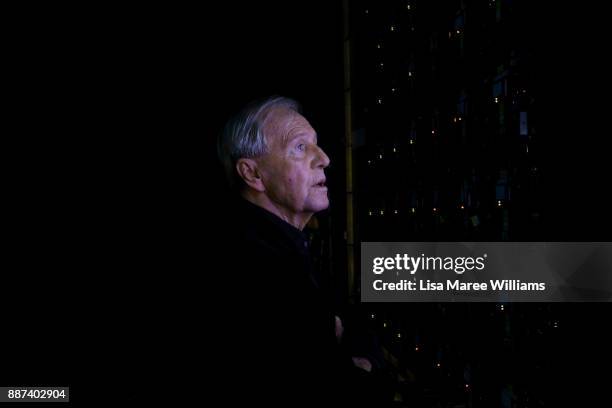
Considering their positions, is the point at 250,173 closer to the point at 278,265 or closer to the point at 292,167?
the point at 292,167

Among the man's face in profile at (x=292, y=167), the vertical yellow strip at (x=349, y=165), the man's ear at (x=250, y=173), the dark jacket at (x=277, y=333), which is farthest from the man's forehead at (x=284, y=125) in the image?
the vertical yellow strip at (x=349, y=165)

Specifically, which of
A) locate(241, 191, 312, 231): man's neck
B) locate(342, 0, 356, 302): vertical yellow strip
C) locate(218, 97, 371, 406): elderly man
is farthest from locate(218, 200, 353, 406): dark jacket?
locate(342, 0, 356, 302): vertical yellow strip

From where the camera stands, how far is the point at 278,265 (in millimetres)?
1379

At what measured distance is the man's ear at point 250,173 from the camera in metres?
1.55

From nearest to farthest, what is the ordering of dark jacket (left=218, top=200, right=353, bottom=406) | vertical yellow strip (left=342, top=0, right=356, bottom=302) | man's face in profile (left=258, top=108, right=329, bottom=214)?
dark jacket (left=218, top=200, right=353, bottom=406) < man's face in profile (left=258, top=108, right=329, bottom=214) < vertical yellow strip (left=342, top=0, right=356, bottom=302)

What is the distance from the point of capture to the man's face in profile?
1.51m

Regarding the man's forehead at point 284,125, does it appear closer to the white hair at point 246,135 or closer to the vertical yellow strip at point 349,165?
the white hair at point 246,135

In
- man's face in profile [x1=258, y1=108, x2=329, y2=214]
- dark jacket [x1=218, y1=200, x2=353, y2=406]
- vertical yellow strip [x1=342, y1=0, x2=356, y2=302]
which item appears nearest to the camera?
dark jacket [x1=218, y1=200, x2=353, y2=406]

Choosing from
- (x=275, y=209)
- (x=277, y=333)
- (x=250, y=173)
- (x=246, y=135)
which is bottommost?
(x=277, y=333)

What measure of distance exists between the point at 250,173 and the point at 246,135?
124mm

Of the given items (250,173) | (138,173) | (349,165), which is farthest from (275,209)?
(349,165)

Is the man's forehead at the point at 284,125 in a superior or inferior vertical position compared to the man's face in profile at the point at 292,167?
superior

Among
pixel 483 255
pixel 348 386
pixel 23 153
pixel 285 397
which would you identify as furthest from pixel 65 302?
pixel 483 255

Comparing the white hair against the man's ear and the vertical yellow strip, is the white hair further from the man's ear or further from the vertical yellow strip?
the vertical yellow strip
